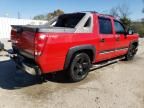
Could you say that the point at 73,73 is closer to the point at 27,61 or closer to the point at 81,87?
the point at 81,87

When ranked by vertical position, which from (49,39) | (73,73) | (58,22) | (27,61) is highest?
(58,22)

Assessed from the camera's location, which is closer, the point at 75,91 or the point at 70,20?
the point at 75,91

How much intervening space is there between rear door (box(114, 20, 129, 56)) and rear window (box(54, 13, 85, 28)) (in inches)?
66.4

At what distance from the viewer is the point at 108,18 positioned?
6.84m

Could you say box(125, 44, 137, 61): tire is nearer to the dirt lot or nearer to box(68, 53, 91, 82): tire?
the dirt lot

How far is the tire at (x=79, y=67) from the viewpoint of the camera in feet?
18.2

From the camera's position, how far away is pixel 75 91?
5121 mm

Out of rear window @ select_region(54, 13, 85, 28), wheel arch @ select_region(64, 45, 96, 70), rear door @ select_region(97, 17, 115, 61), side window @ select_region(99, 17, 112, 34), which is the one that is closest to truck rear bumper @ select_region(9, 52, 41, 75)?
wheel arch @ select_region(64, 45, 96, 70)

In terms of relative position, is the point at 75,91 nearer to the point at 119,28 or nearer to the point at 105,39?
the point at 105,39

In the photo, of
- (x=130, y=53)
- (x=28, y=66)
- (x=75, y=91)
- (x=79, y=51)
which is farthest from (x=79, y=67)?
(x=130, y=53)

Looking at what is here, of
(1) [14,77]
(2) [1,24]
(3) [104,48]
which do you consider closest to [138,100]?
(3) [104,48]

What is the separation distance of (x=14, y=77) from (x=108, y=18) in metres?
3.59

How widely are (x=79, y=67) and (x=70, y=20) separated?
1593 millimetres

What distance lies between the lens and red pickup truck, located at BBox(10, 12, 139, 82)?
15.1ft
